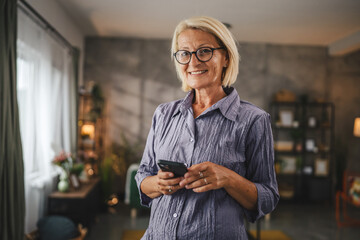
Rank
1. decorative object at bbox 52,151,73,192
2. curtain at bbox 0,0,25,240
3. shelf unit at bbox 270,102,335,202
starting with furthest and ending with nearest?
shelf unit at bbox 270,102,335,202 → decorative object at bbox 52,151,73,192 → curtain at bbox 0,0,25,240

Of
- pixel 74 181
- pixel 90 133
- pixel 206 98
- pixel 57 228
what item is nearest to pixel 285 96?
pixel 90 133

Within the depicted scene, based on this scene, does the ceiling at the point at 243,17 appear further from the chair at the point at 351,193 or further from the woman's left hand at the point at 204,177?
the woman's left hand at the point at 204,177

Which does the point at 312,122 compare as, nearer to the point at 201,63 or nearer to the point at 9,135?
the point at 9,135

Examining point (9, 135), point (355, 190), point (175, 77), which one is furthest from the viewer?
point (175, 77)

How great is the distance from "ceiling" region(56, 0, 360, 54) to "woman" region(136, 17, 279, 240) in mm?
3430

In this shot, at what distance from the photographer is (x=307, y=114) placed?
630cm

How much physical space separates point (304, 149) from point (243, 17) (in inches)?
120

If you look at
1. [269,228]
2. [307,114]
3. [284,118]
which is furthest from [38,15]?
[307,114]

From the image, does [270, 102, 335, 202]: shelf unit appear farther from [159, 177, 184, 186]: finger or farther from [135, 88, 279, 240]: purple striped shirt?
[159, 177, 184, 186]: finger

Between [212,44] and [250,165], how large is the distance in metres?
0.42

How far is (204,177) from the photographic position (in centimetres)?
84

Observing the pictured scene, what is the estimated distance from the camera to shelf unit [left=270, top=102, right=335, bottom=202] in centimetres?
579

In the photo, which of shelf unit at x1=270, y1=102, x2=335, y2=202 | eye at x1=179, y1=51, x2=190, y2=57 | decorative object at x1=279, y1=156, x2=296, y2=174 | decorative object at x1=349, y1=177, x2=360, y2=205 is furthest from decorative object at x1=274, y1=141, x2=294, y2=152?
eye at x1=179, y1=51, x2=190, y2=57

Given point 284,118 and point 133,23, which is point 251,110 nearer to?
point 133,23
